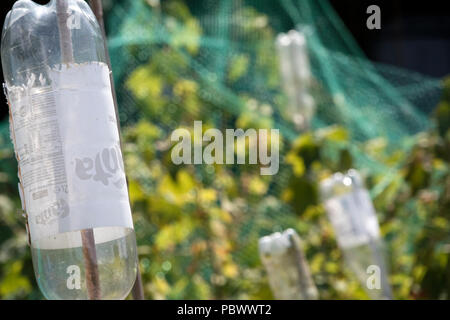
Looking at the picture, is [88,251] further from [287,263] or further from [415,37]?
[415,37]

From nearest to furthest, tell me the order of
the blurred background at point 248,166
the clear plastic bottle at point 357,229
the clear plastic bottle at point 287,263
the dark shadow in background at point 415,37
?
the clear plastic bottle at point 287,263, the clear plastic bottle at point 357,229, the blurred background at point 248,166, the dark shadow in background at point 415,37

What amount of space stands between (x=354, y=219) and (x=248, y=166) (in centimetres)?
64

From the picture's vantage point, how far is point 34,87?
2.69 feet

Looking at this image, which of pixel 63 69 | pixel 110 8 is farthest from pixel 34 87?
pixel 110 8

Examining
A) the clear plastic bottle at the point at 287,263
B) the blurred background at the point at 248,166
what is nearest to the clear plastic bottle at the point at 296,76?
the blurred background at the point at 248,166

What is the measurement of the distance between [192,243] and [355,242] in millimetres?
578

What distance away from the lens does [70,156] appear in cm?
78

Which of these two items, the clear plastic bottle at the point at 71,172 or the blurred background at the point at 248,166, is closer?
the clear plastic bottle at the point at 71,172

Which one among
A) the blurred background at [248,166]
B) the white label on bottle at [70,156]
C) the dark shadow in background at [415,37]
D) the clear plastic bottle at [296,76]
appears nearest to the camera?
the white label on bottle at [70,156]

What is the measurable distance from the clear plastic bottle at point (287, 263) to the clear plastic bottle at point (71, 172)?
62 cm

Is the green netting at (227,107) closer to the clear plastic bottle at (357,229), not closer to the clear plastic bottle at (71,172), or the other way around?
the clear plastic bottle at (357,229)

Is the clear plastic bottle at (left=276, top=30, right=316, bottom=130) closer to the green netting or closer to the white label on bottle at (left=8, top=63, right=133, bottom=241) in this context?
the green netting

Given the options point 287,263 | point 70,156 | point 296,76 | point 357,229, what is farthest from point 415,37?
point 70,156

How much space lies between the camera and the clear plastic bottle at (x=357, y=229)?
6.61 ft
